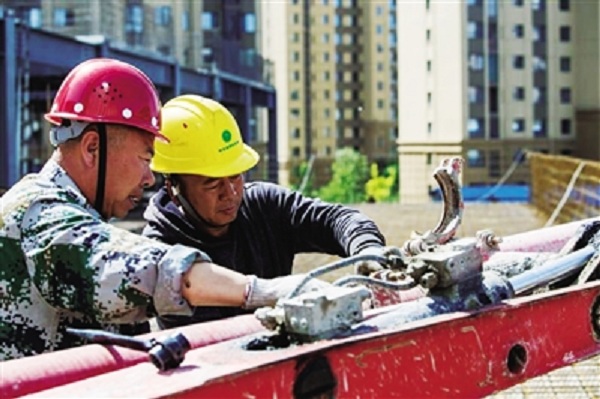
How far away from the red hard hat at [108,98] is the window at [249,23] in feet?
120

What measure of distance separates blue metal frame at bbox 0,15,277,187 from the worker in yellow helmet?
14.6m

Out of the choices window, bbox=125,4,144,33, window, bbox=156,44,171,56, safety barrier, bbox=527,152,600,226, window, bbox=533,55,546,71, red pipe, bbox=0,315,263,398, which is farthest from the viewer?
window, bbox=533,55,546,71

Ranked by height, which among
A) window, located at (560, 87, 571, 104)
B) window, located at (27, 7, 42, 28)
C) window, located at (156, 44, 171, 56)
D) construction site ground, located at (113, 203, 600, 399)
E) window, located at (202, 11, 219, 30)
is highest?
window, located at (202, 11, 219, 30)

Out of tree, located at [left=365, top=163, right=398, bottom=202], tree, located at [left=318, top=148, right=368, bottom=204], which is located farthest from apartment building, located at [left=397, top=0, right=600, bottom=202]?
tree, located at [left=318, top=148, right=368, bottom=204]

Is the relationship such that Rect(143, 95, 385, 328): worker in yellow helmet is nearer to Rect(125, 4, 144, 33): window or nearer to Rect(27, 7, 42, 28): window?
Rect(27, 7, 42, 28): window

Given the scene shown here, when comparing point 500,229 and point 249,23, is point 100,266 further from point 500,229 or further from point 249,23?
point 249,23

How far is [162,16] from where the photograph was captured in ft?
90.4

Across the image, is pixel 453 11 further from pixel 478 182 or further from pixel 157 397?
pixel 157 397

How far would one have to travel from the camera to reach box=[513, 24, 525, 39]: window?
51438 mm

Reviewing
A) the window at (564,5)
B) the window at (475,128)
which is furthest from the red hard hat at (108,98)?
the window at (564,5)

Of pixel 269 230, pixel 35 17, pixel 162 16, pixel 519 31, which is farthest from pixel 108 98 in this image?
pixel 519 31

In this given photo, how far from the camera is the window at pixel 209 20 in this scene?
34094mm

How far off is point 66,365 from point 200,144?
150 centimetres

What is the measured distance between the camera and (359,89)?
296 ft
